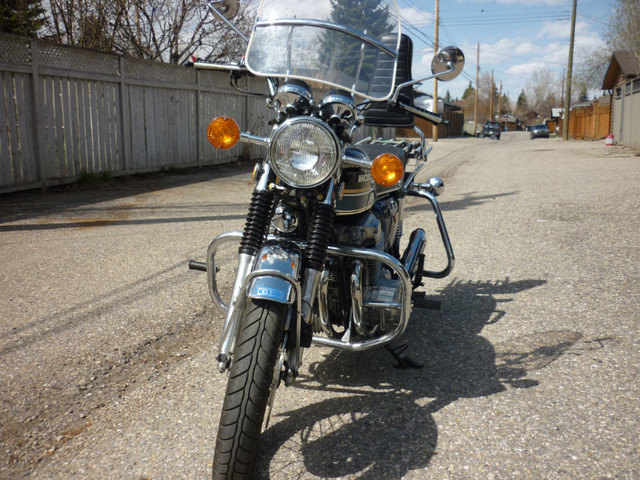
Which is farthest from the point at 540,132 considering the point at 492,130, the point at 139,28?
the point at 139,28

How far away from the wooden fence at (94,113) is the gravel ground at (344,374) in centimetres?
320

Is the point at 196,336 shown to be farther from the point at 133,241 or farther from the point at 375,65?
the point at 133,241

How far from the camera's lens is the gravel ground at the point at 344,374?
7.90 feet

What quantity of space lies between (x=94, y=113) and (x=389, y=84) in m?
8.77

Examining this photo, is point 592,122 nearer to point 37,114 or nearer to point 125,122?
point 125,122

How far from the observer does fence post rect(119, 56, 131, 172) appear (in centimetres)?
1095

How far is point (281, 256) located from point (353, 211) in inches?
27.6

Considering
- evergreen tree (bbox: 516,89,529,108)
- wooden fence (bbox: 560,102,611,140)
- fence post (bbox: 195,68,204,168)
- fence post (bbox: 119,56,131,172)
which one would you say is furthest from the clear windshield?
evergreen tree (bbox: 516,89,529,108)

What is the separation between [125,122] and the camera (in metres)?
11.1

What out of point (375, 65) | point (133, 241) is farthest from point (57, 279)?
point (375, 65)

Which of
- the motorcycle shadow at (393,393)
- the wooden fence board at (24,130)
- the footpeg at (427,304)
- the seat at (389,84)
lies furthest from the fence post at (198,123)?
the footpeg at (427,304)

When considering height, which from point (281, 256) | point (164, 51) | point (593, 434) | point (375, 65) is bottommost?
point (593, 434)

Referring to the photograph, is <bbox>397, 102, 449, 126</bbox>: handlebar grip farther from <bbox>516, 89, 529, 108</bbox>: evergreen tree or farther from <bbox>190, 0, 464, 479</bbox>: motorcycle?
<bbox>516, 89, 529, 108</bbox>: evergreen tree

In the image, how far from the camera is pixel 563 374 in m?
3.19
